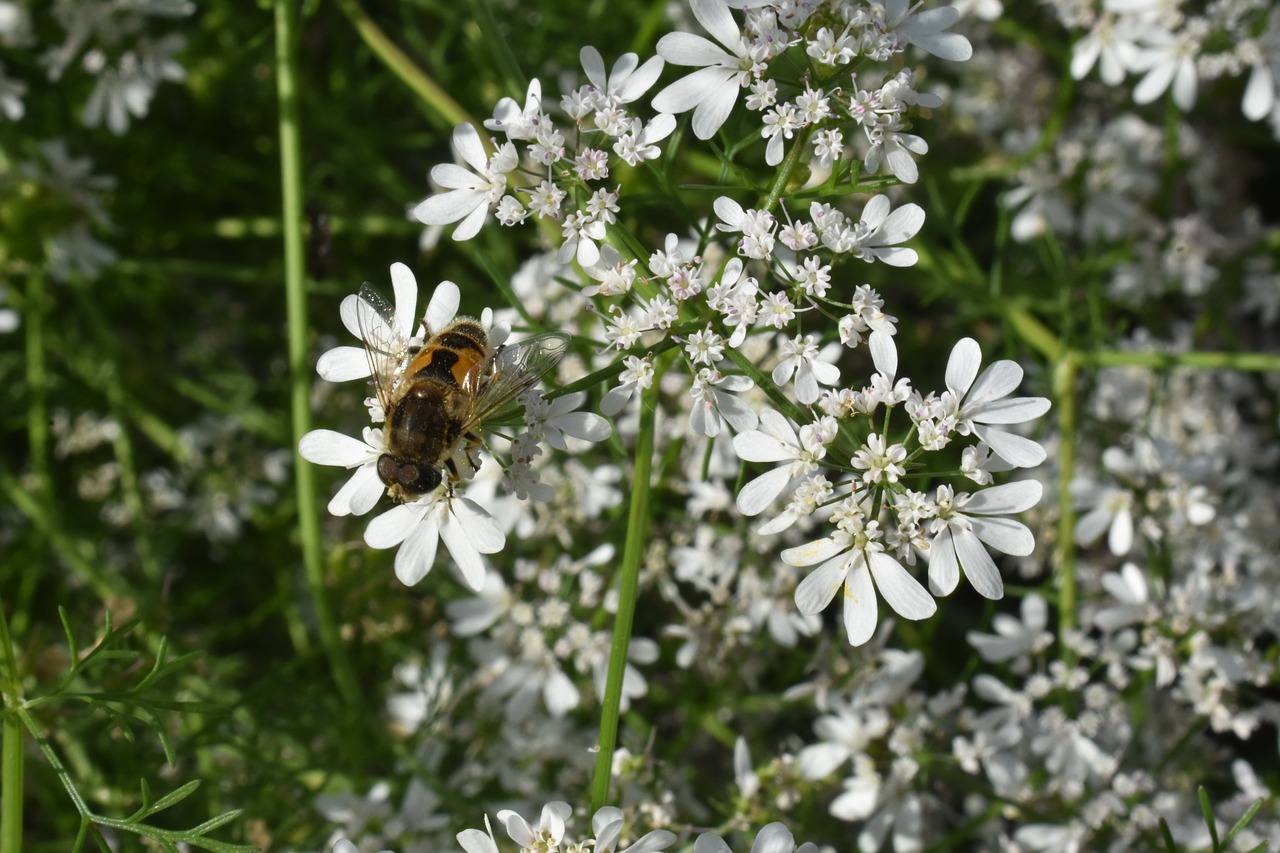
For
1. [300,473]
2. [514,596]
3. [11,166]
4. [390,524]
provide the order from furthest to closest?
[11,166] → [514,596] → [300,473] → [390,524]

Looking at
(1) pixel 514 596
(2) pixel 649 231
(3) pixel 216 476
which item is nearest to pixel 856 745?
(1) pixel 514 596

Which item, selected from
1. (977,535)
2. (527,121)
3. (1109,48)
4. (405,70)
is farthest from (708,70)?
(1109,48)

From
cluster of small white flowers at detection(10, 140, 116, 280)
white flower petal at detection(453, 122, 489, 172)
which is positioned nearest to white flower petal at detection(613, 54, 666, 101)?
white flower petal at detection(453, 122, 489, 172)

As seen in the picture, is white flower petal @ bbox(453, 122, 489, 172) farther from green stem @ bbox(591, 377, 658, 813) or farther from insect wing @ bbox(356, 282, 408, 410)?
green stem @ bbox(591, 377, 658, 813)

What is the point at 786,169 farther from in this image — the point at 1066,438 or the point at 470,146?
the point at 1066,438

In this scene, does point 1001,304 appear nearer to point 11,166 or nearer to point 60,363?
point 11,166

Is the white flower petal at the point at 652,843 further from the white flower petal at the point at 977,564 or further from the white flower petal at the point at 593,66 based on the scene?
the white flower petal at the point at 593,66
